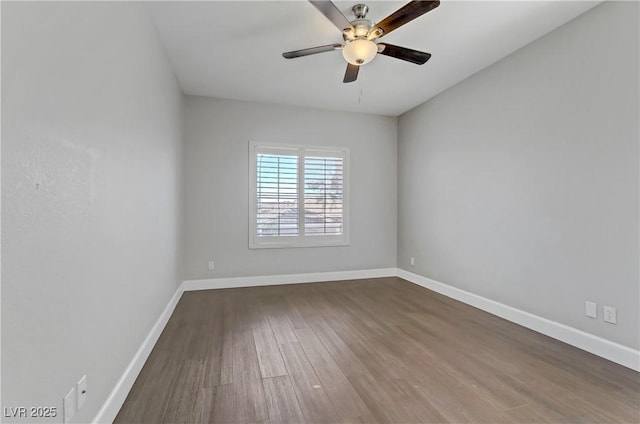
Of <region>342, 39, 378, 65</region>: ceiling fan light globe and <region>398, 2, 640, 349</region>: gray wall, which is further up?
<region>342, 39, 378, 65</region>: ceiling fan light globe

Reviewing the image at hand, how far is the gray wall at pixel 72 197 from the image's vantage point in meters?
0.90

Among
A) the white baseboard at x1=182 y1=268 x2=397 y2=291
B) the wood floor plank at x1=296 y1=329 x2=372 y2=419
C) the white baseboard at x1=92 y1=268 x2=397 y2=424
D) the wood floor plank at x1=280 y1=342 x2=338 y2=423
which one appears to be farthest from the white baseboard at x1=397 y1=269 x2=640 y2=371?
the wood floor plank at x1=280 y1=342 x2=338 y2=423

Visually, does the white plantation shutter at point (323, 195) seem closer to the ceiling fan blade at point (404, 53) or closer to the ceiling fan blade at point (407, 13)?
the ceiling fan blade at point (404, 53)

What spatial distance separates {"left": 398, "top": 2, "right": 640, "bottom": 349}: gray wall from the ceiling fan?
3.91ft

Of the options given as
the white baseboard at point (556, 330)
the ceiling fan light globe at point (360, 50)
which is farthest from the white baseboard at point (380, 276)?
the ceiling fan light globe at point (360, 50)

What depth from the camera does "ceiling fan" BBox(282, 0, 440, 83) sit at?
6.55 feet

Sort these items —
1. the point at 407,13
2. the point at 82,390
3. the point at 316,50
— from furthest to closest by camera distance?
the point at 316,50 → the point at 407,13 → the point at 82,390

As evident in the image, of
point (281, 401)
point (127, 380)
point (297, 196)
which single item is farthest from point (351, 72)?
point (127, 380)

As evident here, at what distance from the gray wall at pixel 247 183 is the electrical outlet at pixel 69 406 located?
3.07 meters

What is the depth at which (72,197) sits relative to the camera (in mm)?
1211

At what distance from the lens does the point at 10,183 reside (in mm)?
871

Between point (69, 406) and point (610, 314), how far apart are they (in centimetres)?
335

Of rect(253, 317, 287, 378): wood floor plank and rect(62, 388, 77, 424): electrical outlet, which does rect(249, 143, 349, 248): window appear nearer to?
rect(253, 317, 287, 378): wood floor plank

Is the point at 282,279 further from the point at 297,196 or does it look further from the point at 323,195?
the point at 323,195
